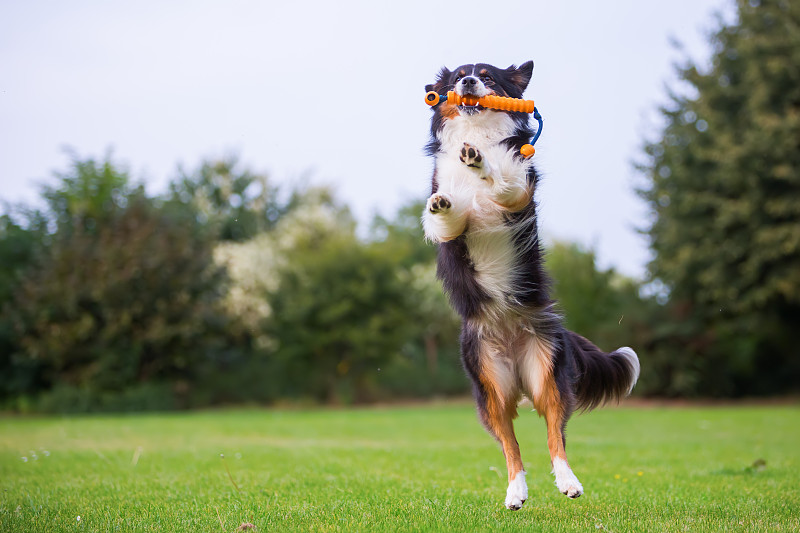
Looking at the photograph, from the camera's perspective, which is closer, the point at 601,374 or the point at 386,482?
the point at 601,374

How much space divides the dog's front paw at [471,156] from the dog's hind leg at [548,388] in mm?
1279

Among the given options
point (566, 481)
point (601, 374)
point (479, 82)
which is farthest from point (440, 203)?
point (601, 374)

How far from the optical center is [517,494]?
14.5 ft

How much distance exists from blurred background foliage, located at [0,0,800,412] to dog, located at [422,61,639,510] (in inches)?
551

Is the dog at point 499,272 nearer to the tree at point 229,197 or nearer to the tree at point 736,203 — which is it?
the tree at point 736,203

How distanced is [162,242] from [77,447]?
499 inches

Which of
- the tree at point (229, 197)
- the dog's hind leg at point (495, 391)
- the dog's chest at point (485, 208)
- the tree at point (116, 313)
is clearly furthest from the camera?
the tree at point (229, 197)

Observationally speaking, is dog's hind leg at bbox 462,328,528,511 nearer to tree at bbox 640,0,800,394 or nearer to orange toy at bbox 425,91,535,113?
orange toy at bbox 425,91,535,113

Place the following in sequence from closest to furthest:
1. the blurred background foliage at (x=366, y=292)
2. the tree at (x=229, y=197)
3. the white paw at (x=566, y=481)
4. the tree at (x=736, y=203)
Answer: the white paw at (x=566, y=481) < the tree at (x=736, y=203) < the blurred background foliage at (x=366, y=292) < the tree at (x=229, y=197)

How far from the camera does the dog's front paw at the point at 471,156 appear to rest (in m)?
4.24

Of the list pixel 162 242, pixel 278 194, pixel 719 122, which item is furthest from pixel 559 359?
pixel 278 194

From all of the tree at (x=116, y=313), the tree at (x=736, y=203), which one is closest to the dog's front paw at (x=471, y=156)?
the tree at (x=736, y=203)

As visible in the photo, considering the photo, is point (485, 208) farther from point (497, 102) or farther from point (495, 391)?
point (495, 391)

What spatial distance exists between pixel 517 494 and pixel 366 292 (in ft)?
65.6
